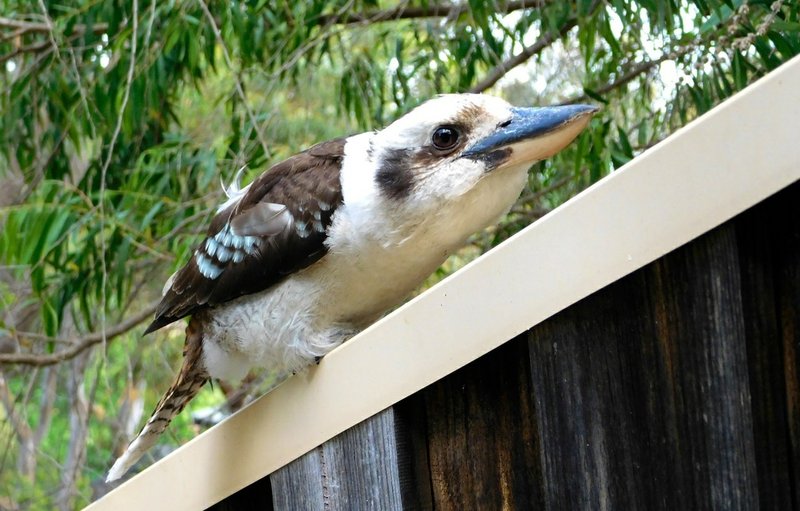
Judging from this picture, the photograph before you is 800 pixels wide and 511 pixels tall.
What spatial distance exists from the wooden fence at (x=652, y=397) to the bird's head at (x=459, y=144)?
347 mm

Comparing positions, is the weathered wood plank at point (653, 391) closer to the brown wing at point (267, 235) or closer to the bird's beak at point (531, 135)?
the bird's beak at point (531, 135)

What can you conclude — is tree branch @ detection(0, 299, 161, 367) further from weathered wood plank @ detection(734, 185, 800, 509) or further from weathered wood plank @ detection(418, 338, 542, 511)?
weathered wood plank @ detection(734, 185, 800, 509)

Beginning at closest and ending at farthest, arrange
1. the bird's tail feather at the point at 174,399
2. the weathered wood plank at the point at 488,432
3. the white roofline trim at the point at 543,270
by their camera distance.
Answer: the white roofline trim at the point at 543,270, the weathered wood plank at the point at 488,432, the bird's tail feather at the point at 174,399

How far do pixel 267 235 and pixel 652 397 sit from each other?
82 cm

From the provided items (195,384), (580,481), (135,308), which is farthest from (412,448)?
(135,308)

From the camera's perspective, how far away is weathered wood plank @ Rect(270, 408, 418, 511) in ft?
3.82

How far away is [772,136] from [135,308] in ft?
12.4

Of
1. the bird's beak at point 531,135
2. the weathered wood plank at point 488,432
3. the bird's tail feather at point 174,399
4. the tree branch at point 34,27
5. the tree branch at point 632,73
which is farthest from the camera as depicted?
the tree branch at point 34,27

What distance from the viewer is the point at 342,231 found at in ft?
5.01

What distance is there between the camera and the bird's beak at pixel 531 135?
129cm

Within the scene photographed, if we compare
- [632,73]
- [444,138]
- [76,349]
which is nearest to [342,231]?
[444,138]

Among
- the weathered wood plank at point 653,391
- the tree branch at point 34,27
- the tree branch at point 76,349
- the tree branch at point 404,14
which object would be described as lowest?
the weathered wood plank at point 653,391

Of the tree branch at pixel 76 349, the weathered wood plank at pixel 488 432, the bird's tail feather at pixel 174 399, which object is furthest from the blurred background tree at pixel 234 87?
the weathered wood plank at pixel 488 432

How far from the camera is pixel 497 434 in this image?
1.12 metres
